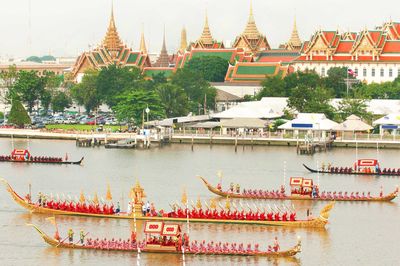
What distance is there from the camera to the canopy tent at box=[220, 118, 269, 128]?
3725 inches

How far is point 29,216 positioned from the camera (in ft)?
185

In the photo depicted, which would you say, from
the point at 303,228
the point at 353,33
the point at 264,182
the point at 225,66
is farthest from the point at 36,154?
the point at 353,33

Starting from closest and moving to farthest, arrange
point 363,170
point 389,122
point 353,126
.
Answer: point 363,170
point 353,126
point 389,122

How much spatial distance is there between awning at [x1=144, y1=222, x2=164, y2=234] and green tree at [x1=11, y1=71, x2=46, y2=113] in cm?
6715

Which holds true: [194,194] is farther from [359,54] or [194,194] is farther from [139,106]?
[359,54]

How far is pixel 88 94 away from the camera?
114875mm

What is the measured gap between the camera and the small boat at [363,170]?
72.0 metres

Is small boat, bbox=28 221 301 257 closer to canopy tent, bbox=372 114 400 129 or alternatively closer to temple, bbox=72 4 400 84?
canopy tent, bbox=372 114 400 129

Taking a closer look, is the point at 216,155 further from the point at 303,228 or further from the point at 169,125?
the point at 303,228

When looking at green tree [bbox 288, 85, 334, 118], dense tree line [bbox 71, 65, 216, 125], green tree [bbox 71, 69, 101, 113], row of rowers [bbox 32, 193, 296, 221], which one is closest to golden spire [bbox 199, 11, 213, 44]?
dense tree line [bbox 71, 65, 216, 125]

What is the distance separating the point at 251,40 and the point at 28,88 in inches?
1707

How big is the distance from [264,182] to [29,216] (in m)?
18.4

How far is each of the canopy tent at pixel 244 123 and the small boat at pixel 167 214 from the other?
37.6 metres

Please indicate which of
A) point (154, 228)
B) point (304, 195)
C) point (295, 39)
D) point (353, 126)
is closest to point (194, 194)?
point (304, 195)
